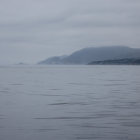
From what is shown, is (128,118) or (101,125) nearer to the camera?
(101,125)

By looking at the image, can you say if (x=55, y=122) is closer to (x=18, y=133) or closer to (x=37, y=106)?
(x=18, y=133)

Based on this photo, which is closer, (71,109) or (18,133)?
(18,133)

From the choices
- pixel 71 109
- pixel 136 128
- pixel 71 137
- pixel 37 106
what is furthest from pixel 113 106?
pixel 71 137

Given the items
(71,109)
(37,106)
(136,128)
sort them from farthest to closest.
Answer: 1. (37,106)
2. (71,109)
3. (136,128)

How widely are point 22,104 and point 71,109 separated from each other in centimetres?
401

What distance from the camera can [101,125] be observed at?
13.9 m

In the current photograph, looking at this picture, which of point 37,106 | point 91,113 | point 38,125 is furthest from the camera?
point 37,106

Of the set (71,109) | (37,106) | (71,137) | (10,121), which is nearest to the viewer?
(71,137)

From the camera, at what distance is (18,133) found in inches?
497

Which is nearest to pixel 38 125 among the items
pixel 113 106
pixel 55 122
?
pixel 55 122

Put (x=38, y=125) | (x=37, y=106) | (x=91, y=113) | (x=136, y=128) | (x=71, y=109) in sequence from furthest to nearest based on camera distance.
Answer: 1. (x=37, y=106)
2. (x=71, y=109)
3. (x=91, y=113)
4. (x=38, y=125)
5. (x=136, y=128)

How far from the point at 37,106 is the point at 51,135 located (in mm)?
7613

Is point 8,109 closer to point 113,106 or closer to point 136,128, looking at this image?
point 113,106

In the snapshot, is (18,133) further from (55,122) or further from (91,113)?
(91,113)
